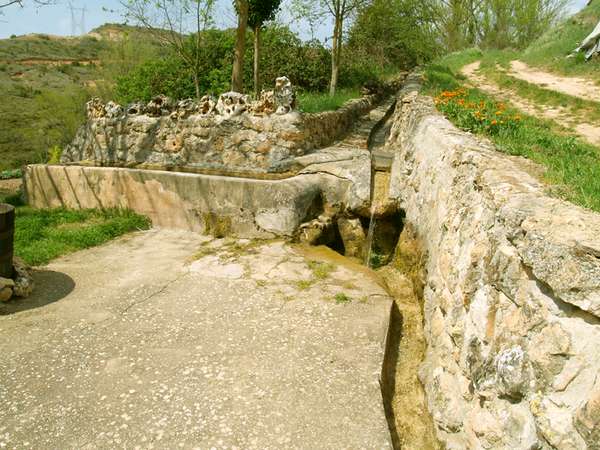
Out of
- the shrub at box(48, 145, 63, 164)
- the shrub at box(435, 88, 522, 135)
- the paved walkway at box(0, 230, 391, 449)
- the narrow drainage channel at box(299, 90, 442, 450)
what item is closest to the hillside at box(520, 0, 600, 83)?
the shrub at box(435, 88, 522, 135)

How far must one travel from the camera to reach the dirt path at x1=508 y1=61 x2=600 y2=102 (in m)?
9.41

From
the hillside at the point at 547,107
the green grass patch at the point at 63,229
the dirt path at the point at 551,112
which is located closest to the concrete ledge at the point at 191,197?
the green grass patch at the point at 63,229

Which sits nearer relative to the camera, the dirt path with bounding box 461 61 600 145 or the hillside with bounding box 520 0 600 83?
the dirt path with bounding box 461 61 600 145

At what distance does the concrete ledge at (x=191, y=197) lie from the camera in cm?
555

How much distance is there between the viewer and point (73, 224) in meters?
6.40

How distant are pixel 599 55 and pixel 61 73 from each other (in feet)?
156

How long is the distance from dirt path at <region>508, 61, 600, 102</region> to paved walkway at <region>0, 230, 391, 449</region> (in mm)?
7785

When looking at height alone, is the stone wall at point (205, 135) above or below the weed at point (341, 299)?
above

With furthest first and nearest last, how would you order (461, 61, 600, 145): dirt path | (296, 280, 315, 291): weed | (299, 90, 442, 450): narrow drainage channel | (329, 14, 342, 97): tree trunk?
1. (329, 14, 342, 97): tree trunk
2. (461, 61, 600, 145): dirt path
3. (296, 280, 315, 291): weed
4. (299, 90, 442, 450): narrow drainage channel

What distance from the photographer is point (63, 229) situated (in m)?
6.20

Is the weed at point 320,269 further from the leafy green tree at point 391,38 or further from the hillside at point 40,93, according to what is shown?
the hillside at point 40,93

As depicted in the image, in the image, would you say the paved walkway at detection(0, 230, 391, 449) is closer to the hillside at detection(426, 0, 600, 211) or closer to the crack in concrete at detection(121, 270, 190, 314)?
the crack in concrete at detection(121, 270, 190, 314)

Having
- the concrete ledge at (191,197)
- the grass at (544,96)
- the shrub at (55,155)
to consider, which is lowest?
the shrub at (55,155)

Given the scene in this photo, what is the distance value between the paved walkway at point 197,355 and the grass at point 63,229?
49 centimetres
